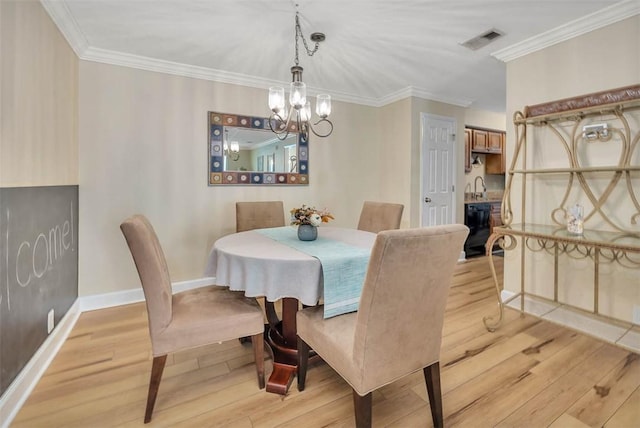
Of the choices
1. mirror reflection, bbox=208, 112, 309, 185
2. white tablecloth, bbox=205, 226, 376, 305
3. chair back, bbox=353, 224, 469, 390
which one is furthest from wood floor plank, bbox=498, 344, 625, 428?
mirror reflection, bbox=208, 112, 309, 185

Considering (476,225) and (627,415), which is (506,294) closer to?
(627,415)

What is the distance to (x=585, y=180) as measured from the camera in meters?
2.34

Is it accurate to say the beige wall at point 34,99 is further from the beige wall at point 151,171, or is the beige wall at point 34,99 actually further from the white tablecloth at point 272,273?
the white tablecloth at point 272,273

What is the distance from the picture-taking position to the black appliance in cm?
456

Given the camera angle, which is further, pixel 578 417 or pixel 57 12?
pixel 57 12

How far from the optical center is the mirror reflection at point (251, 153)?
3.30m

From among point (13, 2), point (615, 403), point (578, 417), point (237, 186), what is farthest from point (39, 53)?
point (615, 403)

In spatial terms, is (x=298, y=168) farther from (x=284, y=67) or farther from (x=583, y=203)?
(x=583, y=203)

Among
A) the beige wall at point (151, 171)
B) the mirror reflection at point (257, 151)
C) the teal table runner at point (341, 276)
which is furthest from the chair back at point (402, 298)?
the mirror reflection at point (257, 151)

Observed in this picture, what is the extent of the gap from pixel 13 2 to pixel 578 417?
11.9ft

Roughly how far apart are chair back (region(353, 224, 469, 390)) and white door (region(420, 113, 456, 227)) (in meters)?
3.01

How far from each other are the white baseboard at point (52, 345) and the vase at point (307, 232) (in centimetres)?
168

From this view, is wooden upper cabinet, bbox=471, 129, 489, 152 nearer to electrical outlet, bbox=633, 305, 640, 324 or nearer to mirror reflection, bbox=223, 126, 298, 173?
mirror reflection, bbox=223, 126, 298, 173

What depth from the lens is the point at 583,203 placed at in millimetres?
2363
